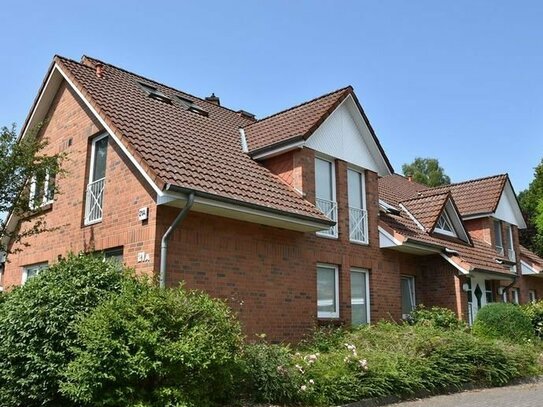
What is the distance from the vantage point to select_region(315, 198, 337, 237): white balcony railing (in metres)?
14.0

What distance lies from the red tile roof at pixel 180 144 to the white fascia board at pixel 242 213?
0.15 metres

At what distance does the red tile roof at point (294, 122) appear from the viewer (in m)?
13.9

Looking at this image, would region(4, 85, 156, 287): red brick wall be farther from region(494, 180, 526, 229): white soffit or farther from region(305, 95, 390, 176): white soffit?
region(494, 180, 526, 229): white soffit

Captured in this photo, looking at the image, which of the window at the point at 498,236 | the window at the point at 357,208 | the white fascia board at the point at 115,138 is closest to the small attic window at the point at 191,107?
the white fascia board at the point at 115,138

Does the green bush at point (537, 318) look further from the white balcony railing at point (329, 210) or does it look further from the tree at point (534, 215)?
the tree at point (534, 215)

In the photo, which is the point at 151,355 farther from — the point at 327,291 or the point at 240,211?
the point at 327,291

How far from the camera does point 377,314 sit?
49.0 feet

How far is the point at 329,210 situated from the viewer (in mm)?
14312

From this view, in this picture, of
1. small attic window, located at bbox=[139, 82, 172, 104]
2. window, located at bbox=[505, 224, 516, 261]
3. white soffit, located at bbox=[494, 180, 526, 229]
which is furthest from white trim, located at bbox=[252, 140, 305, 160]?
window, located at bbox=[505, 224, 516, 261]

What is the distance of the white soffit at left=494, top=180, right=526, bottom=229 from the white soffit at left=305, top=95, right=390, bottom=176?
909 centimetres

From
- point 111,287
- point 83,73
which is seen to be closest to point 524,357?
point 111,287

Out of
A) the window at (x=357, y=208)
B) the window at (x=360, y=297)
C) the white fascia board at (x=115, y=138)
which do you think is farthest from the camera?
the window at (x=357, y=208)

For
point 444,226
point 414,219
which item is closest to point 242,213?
point 414,219

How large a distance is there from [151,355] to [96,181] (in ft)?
22.2
